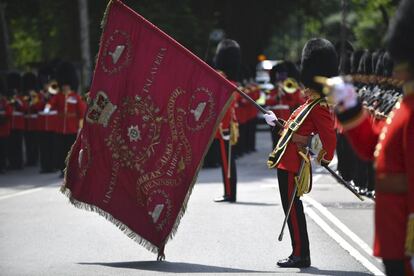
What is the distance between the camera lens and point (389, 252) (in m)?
6.21

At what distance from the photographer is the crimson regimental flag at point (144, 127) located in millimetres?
9898

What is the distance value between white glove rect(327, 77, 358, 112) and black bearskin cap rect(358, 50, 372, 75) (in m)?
10.9

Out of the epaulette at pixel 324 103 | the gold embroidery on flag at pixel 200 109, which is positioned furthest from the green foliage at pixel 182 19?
the epaulette at pixel 324 103

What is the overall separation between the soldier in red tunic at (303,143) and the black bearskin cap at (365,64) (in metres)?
7.00

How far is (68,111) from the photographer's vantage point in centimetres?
2047

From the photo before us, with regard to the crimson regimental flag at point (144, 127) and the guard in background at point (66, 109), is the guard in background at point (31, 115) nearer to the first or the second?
the guard in background at point (66, 109)

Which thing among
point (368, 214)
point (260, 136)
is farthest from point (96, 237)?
point (260, 136)

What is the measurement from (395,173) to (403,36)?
0.74 meters

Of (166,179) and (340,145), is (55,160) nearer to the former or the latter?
(340,145)

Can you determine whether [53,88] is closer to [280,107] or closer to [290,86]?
[280,107]

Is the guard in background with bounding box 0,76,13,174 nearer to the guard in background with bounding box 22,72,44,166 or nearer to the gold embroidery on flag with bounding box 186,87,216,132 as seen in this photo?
the guard in background with bounding box 22,72,44,166

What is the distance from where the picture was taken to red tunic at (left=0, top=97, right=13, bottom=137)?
21.9 meters

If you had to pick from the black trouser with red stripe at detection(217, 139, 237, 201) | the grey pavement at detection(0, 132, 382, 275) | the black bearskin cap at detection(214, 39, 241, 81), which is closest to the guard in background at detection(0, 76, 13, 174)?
the grey pavement at detection(0, 132, 382, 275)

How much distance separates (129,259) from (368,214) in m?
4.31
